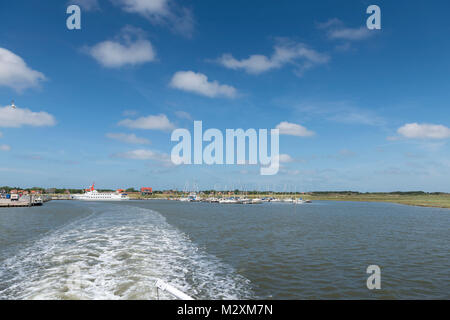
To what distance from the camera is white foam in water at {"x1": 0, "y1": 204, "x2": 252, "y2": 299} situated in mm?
14625

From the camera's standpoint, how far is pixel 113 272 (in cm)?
1805

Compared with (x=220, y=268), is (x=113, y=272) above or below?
above

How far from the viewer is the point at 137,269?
1881 centimetres

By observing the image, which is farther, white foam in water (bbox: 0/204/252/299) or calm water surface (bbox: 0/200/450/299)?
calm water surface (bbox: 0/200/450/299)

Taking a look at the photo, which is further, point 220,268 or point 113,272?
point 220,268

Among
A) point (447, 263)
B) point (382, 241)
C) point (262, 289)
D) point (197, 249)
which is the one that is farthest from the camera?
point (382, 241)

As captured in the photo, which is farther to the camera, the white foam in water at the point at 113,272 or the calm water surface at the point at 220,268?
the calm water surface at the point at 220,268

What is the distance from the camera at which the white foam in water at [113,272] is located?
1462cm
